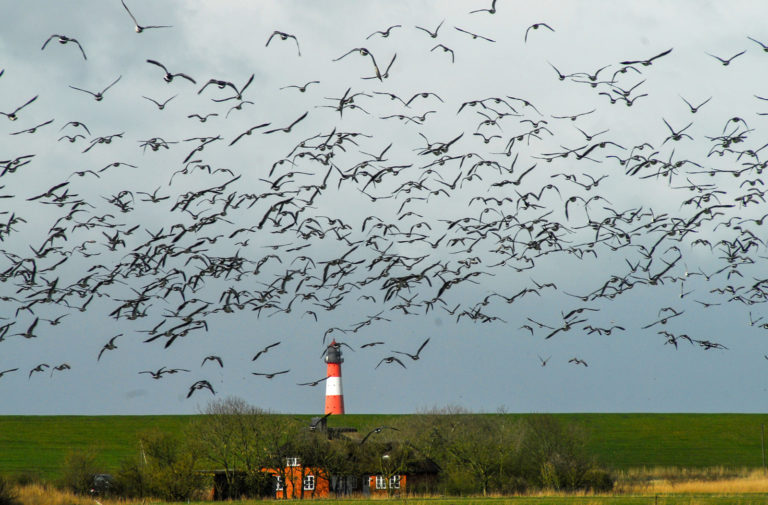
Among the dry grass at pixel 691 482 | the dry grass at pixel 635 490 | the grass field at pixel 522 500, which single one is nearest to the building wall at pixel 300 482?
the dry grass at pixel 635 490

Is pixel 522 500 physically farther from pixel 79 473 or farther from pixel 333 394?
pixel 333 394

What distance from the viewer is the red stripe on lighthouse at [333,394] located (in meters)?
102

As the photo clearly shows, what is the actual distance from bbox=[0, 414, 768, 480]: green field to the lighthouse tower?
14.2 ft

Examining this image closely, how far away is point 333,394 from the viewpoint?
103m

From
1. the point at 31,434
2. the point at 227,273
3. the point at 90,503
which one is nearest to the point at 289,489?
the point at 90,503

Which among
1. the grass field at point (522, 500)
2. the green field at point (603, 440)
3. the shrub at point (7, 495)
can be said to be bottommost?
the grass field at point (522, 500)

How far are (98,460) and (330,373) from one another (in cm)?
2890

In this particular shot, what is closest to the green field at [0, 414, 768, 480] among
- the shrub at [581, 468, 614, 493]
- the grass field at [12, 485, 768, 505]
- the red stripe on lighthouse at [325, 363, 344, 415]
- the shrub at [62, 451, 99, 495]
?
the red stripe on lighthouse at [325, 363, 344, 415]

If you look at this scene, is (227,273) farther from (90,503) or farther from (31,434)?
(31,434)

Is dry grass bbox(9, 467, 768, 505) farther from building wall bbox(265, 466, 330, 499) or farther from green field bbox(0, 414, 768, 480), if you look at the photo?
green field bbox(0, 414, 768, 480)

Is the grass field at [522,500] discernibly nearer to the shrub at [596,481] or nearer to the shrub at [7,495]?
the shrub at [7,495]

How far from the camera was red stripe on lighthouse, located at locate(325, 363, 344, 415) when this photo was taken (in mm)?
102375

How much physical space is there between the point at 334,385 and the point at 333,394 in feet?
3.40

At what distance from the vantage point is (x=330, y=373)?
10419 centimetres
